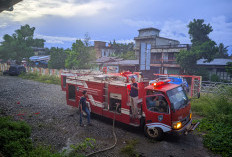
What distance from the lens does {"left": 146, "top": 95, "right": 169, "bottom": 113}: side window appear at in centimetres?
632

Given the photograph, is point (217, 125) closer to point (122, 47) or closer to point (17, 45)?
point (17, 45)

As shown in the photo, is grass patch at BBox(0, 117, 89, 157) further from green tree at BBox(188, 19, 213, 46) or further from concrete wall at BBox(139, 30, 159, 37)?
concrete wall at BBox(139, 30, 159, 37)

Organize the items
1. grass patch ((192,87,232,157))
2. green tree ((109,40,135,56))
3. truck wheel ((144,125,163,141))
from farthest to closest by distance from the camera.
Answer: green tree ((109,40,135,56)) < truck wheel ((144,125,163,141)) < grass patch ((192,87,232,157))

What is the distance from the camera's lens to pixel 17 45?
3419cm

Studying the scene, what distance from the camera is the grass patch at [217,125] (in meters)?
6.08

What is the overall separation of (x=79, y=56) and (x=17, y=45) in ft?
56.3

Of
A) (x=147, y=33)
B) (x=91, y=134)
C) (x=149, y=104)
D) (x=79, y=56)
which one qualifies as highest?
(x=147, y=33)

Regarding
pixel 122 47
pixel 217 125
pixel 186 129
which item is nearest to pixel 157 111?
pixel 186 129

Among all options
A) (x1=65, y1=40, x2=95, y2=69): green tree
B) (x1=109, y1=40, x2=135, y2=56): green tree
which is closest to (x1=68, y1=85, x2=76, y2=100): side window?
(x1=65, y1=40, x2=95, y2=69): green tree

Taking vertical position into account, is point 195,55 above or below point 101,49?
below

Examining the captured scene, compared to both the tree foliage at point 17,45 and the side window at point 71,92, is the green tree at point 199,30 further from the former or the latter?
the tree foliage at point 17,45

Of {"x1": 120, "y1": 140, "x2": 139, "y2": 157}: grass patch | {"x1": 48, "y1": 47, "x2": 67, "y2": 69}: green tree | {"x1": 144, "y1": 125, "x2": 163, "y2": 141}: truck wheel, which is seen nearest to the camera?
{"x1": 120, "y1": 140, "x2": 139, "y2": 157}: grass patch

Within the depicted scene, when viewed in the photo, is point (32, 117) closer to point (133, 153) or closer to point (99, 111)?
point (99, 111)

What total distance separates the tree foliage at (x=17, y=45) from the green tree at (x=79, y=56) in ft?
48.3
